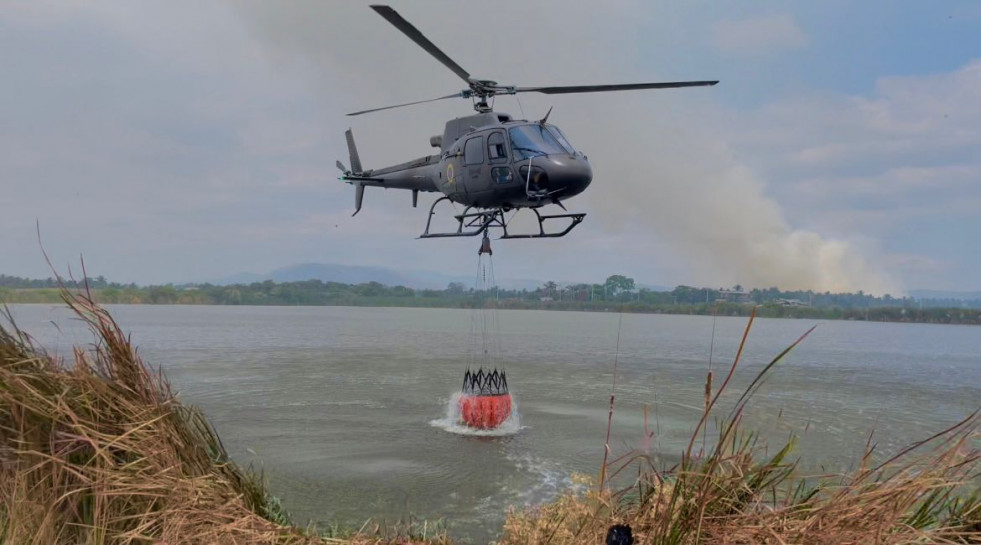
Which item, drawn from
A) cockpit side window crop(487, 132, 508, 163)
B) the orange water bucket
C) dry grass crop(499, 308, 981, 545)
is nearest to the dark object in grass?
dry grass crop(499, 308, 981, 545)

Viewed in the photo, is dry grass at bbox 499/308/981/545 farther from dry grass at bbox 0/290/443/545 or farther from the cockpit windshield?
A: the cockpit windshield

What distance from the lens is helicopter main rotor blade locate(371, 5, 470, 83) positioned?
365 inches

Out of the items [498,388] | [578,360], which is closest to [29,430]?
[498,388]

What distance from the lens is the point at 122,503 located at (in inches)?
157

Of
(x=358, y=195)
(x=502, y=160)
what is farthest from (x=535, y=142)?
(x=358, y=195)

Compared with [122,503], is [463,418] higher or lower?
lower

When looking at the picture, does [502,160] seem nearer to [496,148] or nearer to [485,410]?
[496,148]

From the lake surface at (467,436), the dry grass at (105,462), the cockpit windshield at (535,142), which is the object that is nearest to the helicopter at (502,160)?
the cockpit windshield at (535,142)

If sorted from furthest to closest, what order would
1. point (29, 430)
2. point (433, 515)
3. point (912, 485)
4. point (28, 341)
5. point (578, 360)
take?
point (578, 360) < point (433, 515) < point (28, 341) < point (29, 430) < point (912, 485)

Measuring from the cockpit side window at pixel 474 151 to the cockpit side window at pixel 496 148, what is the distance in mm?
213

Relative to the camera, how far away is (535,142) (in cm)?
1157

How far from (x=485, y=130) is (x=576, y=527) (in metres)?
9.13

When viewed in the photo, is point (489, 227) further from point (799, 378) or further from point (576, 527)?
point (799, 378)

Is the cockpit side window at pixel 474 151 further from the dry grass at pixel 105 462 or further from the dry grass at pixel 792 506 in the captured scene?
the dry grass at pixel 792 506
